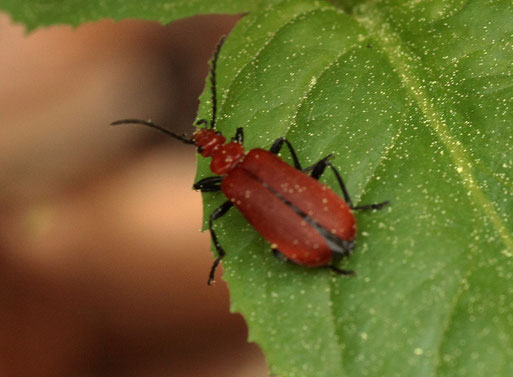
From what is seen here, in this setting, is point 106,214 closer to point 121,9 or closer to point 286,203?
point 121,9

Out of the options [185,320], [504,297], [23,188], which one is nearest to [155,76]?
[23,188]

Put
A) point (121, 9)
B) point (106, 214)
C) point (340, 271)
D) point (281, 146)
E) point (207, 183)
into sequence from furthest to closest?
point (106, 214)
point (121, 9)
point (207, 183)
point (281, 146)
point (340, 271)

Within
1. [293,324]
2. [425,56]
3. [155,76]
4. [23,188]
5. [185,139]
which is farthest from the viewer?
[155,76]

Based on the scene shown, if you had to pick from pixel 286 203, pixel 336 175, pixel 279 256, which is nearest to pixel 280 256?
pixel 279 256

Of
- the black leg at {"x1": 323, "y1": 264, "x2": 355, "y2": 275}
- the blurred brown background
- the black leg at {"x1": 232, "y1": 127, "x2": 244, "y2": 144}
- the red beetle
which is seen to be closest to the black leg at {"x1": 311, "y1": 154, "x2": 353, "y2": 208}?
the red beetle

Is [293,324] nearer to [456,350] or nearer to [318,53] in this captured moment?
[456,350]

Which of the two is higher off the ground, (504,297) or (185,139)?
(185,139)
